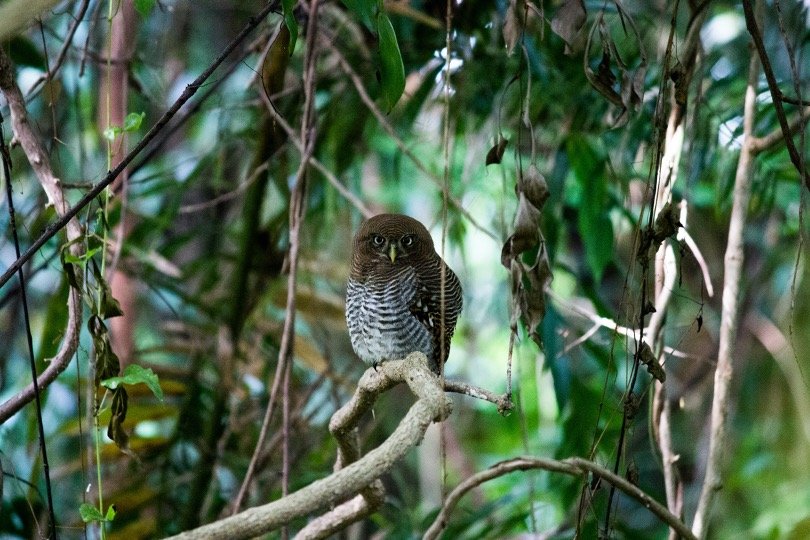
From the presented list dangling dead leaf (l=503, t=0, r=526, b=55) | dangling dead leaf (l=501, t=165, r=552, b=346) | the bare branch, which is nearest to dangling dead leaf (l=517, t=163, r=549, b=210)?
dangling dead leaf (l=501, t=165, r=552, b=346)

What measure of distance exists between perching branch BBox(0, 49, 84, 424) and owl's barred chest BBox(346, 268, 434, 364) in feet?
3.91

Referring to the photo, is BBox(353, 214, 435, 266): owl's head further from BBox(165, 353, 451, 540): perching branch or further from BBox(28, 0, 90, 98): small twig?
BBox(165, 353, 451, 540): perching branch

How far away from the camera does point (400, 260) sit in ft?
10.4

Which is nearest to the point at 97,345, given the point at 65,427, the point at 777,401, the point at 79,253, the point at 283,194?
the point at 79,253

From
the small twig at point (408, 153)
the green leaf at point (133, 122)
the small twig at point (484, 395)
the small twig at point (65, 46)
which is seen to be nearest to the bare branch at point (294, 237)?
the small twig at point (408, 153)

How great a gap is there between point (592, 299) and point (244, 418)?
64.3 inches

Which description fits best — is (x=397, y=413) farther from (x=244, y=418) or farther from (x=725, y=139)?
(x=725, y=139)

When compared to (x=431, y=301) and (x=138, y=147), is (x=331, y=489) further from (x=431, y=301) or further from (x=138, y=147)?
(x=431, y=301)

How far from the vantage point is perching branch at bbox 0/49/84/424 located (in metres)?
2.03

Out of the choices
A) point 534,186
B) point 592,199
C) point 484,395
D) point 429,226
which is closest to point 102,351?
point 484,395

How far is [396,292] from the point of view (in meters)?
3.16

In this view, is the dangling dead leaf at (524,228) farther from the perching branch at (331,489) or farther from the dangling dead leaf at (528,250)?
the perching branch at (331,489)

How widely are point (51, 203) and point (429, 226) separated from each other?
8.96 ft

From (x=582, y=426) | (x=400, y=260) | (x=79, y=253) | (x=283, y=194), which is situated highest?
(x=283, y=194)
